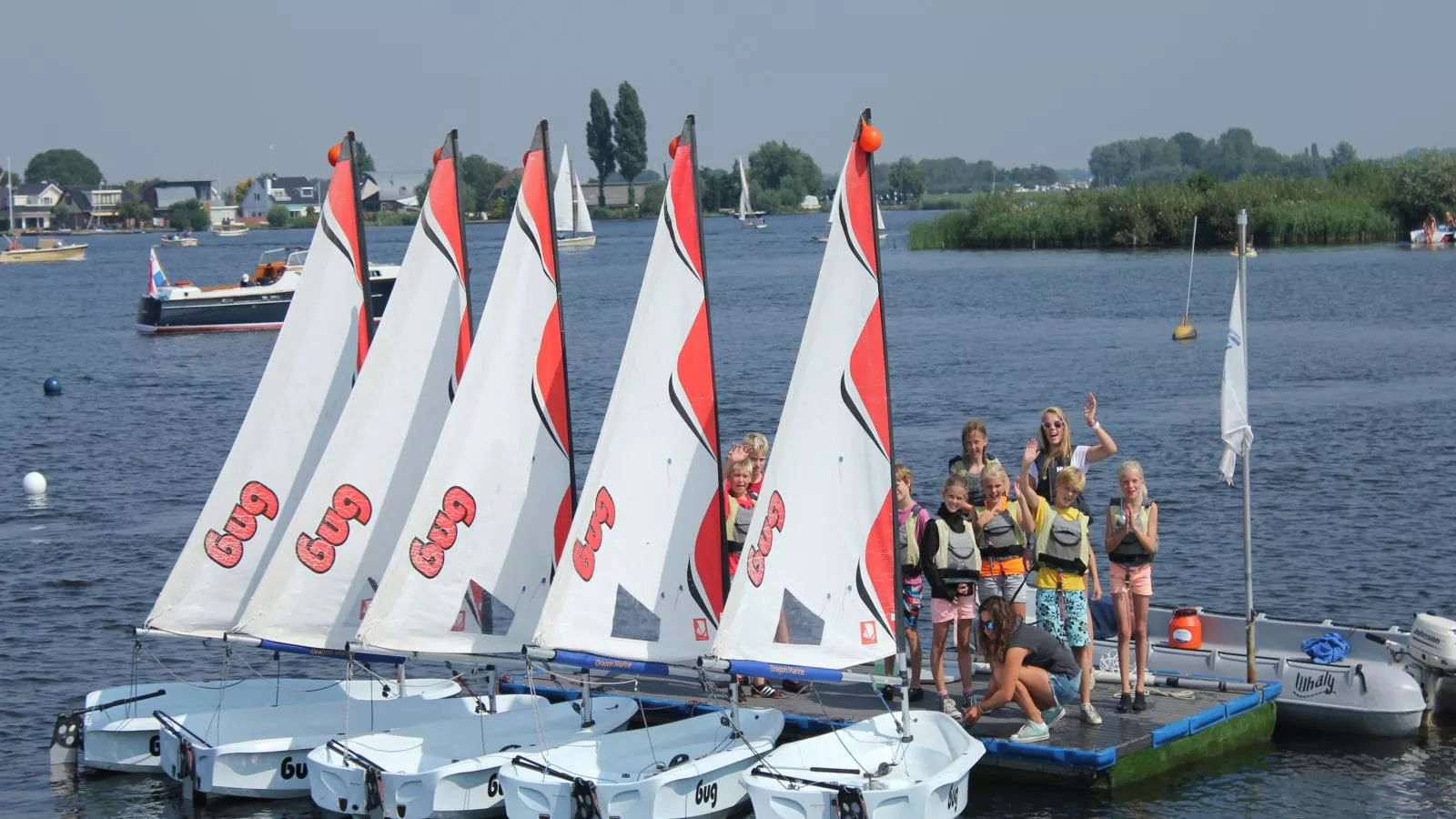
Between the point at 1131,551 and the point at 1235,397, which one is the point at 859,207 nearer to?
the point at 1131,551

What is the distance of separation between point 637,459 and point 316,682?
4433 mm

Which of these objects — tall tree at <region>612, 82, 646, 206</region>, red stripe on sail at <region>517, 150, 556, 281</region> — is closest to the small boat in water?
red stripe on sail at <region>517, 150, 556, 281</region>

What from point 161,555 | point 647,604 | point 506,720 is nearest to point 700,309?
point 647,604

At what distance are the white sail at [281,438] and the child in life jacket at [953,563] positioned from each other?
18.4 ft

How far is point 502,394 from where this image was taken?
45.0 feet

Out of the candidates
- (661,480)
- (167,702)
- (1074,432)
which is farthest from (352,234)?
(1074,432)

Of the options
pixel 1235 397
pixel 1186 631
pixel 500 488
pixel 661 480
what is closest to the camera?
pixel 661 480

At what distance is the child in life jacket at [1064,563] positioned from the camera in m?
12.8

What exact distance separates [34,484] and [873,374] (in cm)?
2271

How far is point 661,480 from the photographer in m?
13.2

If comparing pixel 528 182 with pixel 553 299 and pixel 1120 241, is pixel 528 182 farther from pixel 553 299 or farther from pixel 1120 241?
pixel 1120 241

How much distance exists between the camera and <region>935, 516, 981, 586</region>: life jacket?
13.0 m

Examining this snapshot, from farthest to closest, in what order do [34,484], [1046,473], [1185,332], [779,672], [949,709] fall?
[1185,332], [34,484], [1046,473], [949,709], [779,672]

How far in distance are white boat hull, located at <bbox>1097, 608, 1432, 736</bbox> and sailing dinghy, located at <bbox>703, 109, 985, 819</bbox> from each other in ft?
10.5
